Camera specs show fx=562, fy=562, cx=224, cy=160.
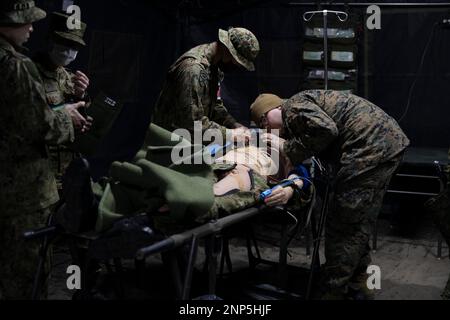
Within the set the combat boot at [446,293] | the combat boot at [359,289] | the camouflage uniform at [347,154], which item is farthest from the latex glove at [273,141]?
the combat boot at [446,293]

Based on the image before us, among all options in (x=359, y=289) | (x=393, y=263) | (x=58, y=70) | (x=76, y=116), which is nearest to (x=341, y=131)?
(x=359, y=289)

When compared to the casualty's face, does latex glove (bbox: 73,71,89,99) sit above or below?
below

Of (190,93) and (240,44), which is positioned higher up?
(240,44)

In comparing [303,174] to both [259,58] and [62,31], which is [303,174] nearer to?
[62,31]

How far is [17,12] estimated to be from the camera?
257 cm

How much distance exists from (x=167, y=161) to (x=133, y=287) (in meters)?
1.42

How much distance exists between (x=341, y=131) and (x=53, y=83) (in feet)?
6.25

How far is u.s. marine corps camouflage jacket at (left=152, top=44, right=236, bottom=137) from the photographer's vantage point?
3.67 m

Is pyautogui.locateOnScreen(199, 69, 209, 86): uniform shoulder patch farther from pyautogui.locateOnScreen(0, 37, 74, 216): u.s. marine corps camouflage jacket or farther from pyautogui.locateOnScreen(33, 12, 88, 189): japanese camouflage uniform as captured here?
pyautogui.locateOnScreen(0, 37, 74, 216): u.s. marine corps camouflage jacket

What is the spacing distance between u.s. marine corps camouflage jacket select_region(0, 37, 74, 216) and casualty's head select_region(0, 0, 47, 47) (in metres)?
0.06

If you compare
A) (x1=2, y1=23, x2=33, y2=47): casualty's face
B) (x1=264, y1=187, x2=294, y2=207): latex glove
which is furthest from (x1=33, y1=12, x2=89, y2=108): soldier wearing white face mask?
(x1=264, y1=187, x2=294, y2=207): latex glove

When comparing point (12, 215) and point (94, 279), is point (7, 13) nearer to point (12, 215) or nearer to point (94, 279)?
point (12, 215)

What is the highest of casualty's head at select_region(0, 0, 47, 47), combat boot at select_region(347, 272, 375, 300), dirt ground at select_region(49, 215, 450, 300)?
casualty's head at select_region(0, 0, 47, 47)

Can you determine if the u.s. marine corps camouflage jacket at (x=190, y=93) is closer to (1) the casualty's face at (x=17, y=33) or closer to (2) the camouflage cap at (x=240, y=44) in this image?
(2) the camouflage cap at (x=240, y=44)
